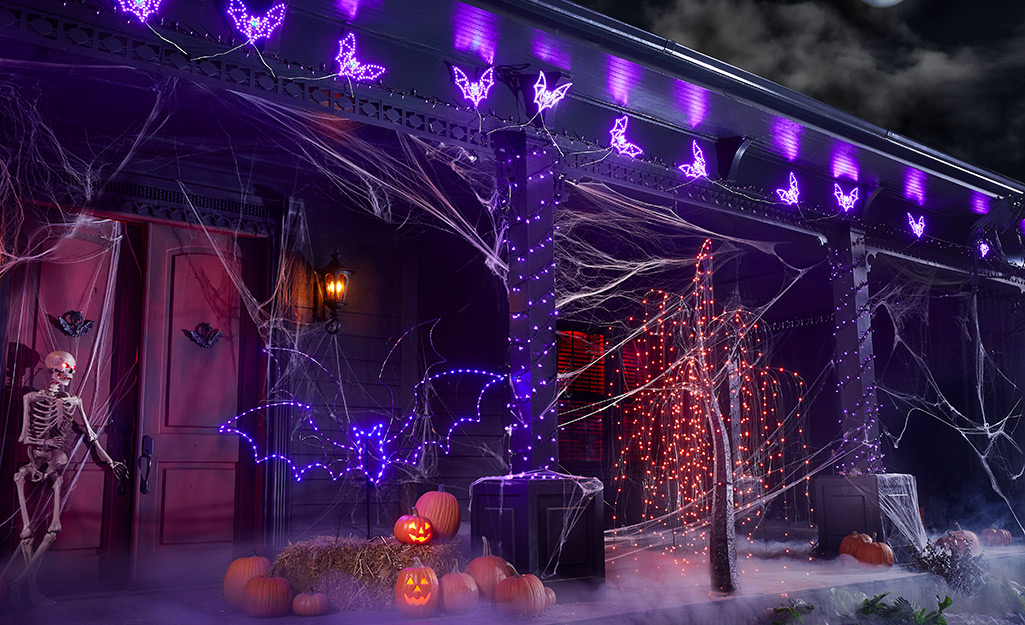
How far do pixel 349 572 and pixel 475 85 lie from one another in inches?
140

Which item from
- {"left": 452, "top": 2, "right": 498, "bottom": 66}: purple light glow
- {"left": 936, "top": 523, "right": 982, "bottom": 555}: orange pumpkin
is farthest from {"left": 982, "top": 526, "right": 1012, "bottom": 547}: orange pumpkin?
{"left": 452, "top": 2, "right": 498, "bottom": 66}: purple light glow

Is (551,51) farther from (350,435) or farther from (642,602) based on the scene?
(642,602)

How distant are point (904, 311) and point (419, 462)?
22.8 feet

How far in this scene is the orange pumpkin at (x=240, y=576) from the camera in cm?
533

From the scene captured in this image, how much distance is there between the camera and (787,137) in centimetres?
811

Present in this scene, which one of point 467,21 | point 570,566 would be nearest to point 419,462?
point 570,566

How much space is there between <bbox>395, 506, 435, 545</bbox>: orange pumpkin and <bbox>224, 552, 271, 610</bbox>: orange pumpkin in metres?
0.91

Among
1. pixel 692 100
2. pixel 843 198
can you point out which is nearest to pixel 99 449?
Result: pixel 692 100

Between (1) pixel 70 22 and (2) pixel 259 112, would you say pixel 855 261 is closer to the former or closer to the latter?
(2) pixel 259 112

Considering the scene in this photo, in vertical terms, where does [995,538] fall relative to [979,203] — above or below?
below

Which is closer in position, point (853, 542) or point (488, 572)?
point (488, 572)

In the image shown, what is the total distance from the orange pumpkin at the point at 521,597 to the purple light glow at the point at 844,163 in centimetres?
556

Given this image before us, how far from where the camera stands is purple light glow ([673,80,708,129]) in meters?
6.96

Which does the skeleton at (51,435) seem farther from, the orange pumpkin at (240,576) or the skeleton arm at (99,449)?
the orange pumpkin at (240,576)
